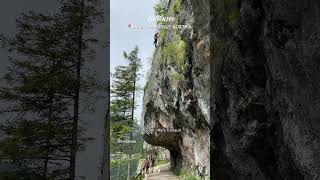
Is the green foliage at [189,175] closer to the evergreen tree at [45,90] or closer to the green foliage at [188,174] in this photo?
the green foliage at [188,174]

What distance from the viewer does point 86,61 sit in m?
16.2

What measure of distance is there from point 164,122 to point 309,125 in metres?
22.7

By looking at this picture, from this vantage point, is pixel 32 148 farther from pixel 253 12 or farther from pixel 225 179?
pixel 253 12

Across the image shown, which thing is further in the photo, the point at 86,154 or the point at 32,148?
the point at 86,154

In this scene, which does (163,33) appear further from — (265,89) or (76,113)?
(265,89)

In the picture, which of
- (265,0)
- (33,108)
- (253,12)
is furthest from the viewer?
(33,108)

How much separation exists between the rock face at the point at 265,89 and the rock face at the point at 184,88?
229 inches

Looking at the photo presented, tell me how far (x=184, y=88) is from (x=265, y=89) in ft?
45.5

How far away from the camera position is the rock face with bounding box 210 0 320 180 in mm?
7680

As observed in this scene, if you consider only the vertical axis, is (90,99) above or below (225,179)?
above

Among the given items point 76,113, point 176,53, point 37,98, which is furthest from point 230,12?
point 176,53

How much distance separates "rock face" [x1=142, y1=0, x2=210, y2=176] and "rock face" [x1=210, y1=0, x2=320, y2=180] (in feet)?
19.1

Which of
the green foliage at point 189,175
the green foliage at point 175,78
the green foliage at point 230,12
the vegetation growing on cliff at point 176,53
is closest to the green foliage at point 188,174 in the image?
the green foliage at point 189,175

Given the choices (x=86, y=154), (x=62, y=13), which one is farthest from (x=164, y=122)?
(x=62, y=13)
